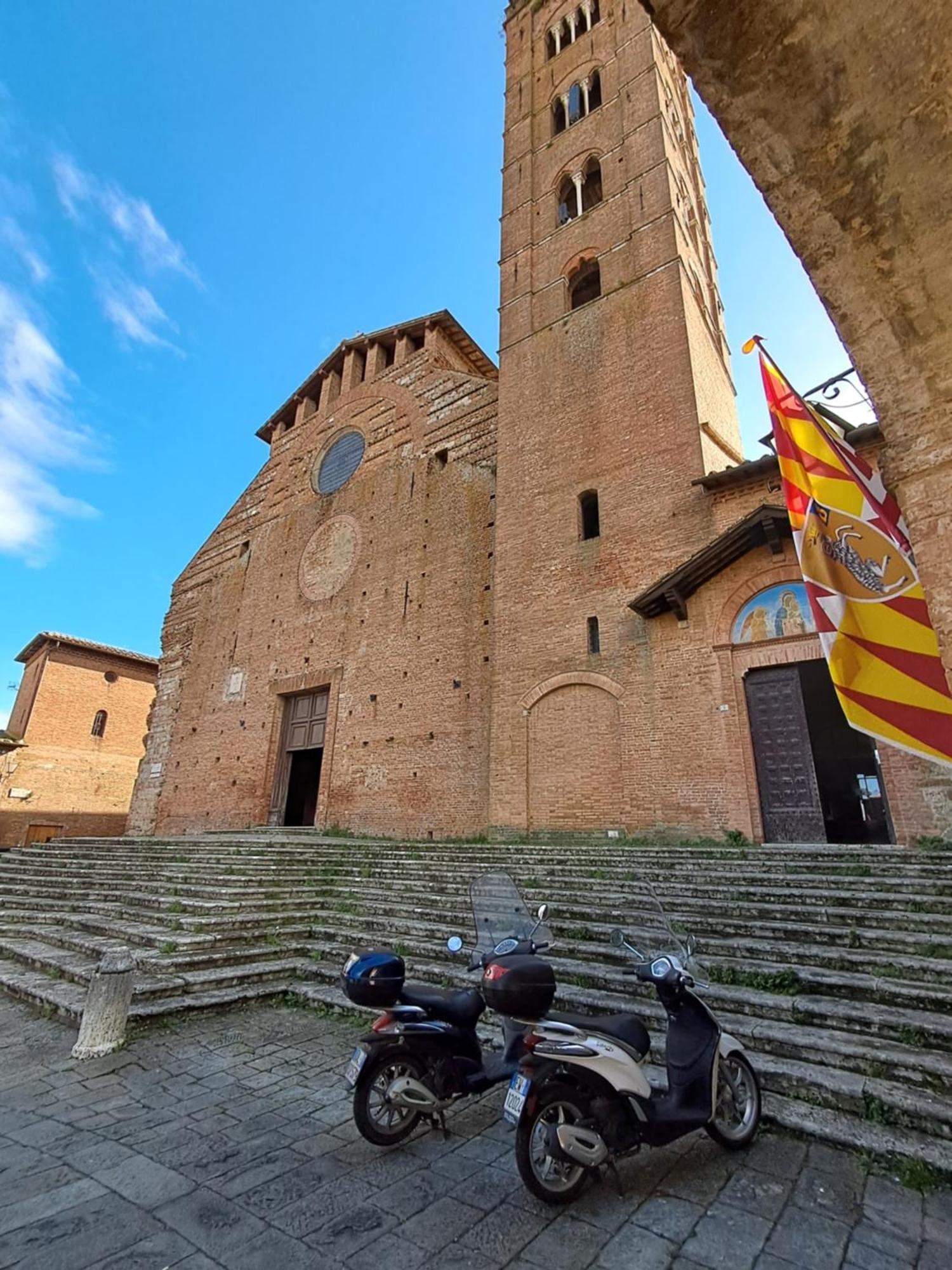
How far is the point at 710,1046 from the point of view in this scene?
2.54 meters

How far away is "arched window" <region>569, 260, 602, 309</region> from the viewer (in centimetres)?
1411

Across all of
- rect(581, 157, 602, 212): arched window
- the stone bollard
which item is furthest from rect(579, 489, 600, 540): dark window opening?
the stone bollard

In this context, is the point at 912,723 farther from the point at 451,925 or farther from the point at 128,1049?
the point at 128,1049

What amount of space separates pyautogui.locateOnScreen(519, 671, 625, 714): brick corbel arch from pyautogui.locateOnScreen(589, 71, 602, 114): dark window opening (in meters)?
15.2

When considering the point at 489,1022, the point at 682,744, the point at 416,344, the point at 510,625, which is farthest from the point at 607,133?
the point at 489,1022

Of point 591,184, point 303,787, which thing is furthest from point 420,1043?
point 591,184

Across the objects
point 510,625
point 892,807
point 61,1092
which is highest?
point 510,625

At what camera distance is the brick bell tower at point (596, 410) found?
1017 centimetres

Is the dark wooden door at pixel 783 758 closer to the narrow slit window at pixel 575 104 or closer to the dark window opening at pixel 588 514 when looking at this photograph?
the dark window opening at pixel 588 514

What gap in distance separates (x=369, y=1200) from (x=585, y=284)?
1653 cm

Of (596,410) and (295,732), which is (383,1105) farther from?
(295,732)

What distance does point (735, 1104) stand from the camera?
264cm

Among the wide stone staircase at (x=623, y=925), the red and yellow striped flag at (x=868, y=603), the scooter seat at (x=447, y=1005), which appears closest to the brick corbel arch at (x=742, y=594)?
the wide stone staircase at (x=623, y=925)

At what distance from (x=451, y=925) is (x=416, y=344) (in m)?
17.0
